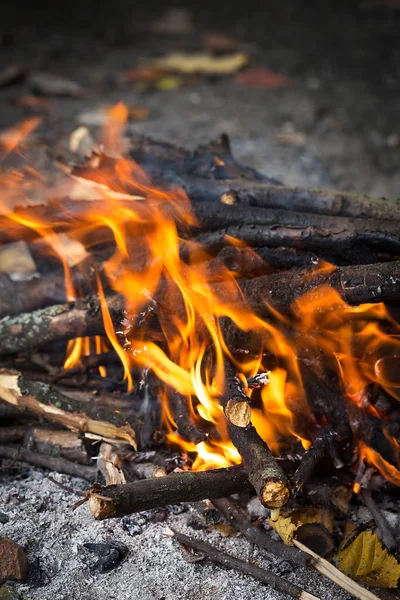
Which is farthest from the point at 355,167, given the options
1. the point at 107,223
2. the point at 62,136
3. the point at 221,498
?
the point at 221,498

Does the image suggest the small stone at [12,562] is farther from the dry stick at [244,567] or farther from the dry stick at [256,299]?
the dry stick at [256,299]

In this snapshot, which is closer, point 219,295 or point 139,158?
point 219,295

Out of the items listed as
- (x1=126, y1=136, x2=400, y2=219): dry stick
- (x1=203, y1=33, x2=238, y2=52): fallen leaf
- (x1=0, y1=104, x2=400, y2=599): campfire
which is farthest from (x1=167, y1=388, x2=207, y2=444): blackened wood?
(x1=203, y1=33, x2=238, y2=52): fallen leaf

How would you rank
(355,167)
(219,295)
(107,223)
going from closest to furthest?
(219,295) → (107,223) → (355,167)

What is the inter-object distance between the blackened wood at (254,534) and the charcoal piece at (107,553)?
36 cm

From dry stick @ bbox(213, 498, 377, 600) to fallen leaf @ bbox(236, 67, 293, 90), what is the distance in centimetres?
497

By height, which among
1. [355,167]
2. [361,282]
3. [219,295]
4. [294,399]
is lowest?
[355,167]

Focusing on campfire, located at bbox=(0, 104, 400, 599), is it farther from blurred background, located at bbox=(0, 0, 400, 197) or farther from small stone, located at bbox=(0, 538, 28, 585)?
blurred background, located at bbox=(0, 0, 400, 197)

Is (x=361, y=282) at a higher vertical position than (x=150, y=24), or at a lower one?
higher

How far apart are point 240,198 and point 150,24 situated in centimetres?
567

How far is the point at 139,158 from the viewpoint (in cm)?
319

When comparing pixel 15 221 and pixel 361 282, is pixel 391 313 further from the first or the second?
pixel 15 221

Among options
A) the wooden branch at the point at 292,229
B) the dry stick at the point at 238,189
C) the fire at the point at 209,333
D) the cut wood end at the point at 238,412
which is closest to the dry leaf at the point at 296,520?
the fire at the point at 209,333

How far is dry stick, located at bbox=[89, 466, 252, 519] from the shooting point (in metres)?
1.90
